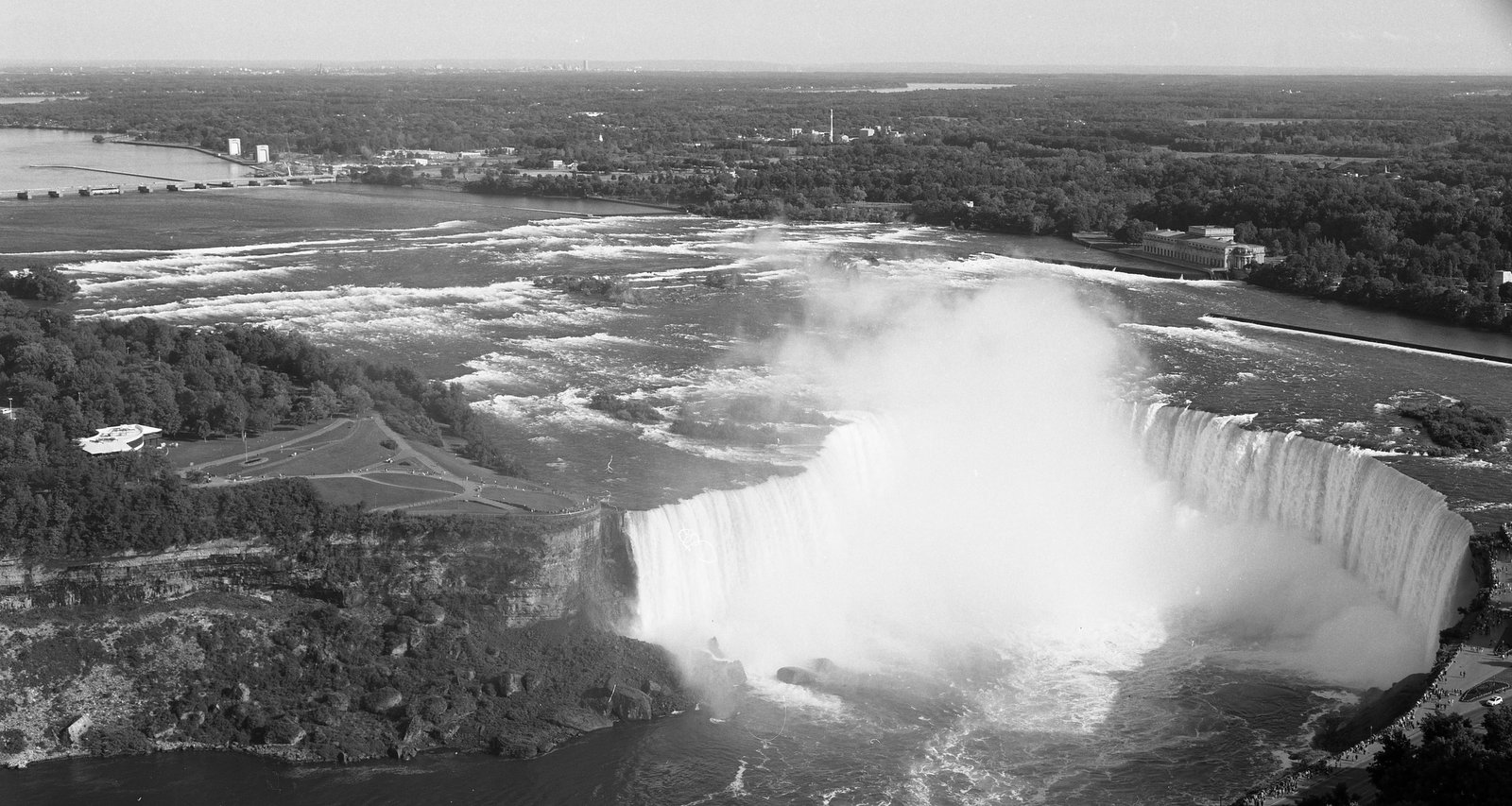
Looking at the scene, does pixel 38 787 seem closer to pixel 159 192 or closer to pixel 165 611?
pixel 165 611

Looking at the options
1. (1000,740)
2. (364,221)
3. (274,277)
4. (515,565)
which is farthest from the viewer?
(364,221)

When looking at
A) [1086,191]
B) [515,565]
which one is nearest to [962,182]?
[1086,191]

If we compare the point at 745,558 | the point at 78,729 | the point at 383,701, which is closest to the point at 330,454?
the point at 383,701

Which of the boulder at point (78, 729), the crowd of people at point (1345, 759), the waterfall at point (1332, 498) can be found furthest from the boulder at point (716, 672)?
the waterfall at point (1332, 498)

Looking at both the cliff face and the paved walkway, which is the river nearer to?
the cliff face

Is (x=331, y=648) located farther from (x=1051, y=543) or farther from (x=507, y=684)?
(x=1051, y=543)

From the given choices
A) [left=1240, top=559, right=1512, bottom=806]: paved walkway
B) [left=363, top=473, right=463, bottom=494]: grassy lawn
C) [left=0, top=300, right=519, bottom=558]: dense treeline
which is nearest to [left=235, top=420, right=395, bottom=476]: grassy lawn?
→ [left=363, top=473, right=463, bottom=494]: grassy lawn

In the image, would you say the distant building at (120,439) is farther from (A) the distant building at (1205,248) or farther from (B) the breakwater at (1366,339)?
(A) the distant building at (1205,248)
